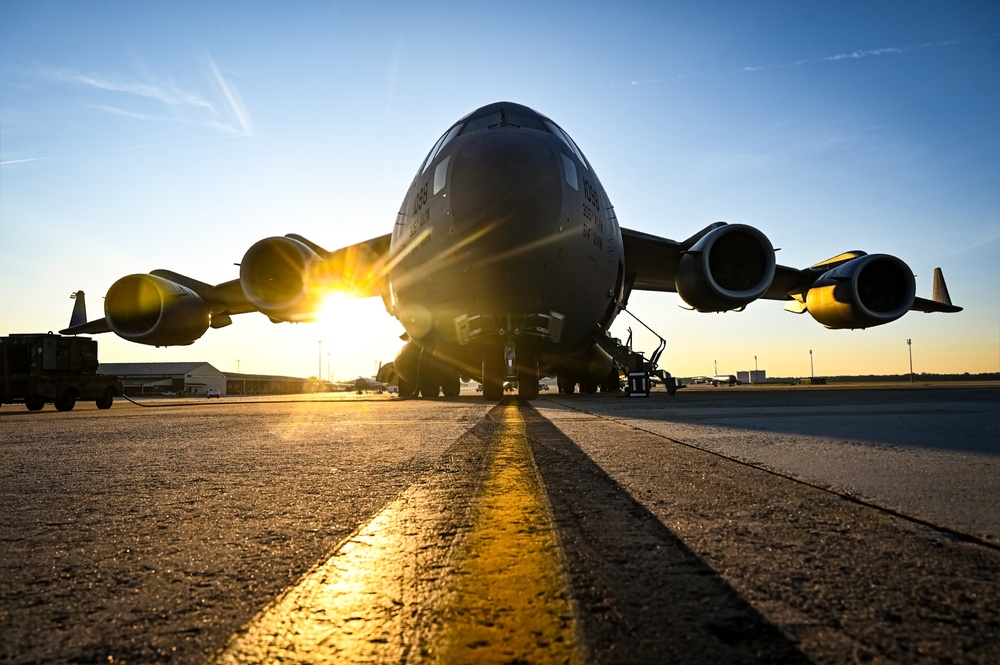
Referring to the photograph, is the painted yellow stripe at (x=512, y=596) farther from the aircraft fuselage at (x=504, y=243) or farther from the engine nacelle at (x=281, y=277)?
the engine nacelle at (x=281, y=277)

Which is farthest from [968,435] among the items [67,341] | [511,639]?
[67,341]

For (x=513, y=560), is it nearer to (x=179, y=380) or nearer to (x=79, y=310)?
(x=79, y=310)

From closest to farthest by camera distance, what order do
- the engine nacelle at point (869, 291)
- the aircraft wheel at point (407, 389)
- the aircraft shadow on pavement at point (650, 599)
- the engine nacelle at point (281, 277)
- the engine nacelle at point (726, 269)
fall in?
the aircraft shadow on pavement at point (650, 599) → the engine nacelle at point (726, 269) → the engine nacelle at point (281, 277) → the engine nacelle at point (869, 291) → the aircraft wheel at point (407, 389)

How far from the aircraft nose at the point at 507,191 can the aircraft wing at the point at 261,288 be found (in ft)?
13.8

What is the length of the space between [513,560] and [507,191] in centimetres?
642

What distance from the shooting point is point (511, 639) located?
0.77m

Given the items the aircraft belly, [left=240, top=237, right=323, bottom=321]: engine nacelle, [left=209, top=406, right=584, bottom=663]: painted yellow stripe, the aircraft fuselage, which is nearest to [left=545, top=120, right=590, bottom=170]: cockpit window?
the aircraft fuselage

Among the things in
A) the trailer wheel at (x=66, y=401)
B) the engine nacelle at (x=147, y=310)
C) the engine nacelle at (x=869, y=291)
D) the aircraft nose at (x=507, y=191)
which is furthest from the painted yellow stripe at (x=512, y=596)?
the trailer wheel at (x=66, y=401)

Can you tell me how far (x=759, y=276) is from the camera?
1045 centimetres

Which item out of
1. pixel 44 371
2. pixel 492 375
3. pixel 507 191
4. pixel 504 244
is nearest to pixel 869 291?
pixel 492 375

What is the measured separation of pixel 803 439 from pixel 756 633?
2530 mm

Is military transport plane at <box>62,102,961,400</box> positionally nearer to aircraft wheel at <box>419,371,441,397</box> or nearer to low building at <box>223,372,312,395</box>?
aircraft wheel at <box>419,371,441,397</box>

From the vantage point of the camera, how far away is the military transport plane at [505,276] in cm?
747

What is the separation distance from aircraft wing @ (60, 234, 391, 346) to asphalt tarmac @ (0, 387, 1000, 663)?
8903 millimetres
